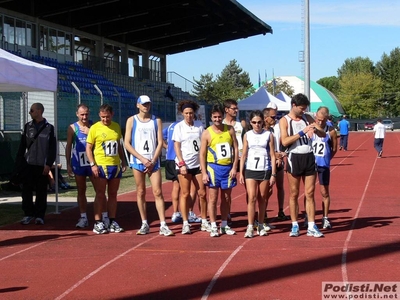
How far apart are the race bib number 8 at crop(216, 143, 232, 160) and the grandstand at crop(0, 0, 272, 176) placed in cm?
1176

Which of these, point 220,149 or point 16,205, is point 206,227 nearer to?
point 220,149

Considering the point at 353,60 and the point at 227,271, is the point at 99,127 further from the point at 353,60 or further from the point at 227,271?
the point at 353,60

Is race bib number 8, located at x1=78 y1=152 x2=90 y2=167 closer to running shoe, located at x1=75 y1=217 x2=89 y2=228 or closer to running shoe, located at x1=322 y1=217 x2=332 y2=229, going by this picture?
running shoe, located at x1=75 y1=217 x2=89 y2=228

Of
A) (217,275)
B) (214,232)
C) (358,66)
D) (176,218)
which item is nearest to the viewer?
→ (217,275)

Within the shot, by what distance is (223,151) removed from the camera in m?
10.3

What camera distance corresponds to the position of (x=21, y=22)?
33.6 meters

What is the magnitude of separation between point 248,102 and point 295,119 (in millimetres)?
21507

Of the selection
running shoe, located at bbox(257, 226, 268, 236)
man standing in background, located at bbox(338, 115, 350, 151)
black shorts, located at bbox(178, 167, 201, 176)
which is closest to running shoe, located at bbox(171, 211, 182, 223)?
black shorts, located at bbox(178, 167, 201, 176)

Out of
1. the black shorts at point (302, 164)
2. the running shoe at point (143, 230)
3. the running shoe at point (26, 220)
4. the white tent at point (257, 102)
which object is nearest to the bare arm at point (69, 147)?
the running shoe at point (26, 220)

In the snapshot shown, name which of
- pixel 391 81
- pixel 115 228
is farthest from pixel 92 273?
pixel 391 81

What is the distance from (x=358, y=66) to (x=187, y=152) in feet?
408

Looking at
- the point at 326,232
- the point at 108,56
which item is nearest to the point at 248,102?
the point at 108,56

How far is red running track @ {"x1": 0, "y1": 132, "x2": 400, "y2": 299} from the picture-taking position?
716 centimetres

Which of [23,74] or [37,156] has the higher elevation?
[23,74]
